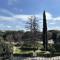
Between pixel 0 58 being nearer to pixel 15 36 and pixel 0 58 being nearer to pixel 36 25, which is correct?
pixel 36 25

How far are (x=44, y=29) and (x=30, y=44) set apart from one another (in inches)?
237

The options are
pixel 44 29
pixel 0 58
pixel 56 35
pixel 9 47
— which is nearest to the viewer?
pixel 0 58

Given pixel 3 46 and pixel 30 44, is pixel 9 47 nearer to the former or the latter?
pixel 3 46

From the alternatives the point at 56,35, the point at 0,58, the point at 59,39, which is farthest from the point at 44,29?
the point at 0,58

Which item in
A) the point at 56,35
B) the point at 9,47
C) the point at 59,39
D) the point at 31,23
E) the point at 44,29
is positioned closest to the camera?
the point at 9,47

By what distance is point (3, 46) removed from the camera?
2538 centimetres

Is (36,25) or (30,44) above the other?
(36,25)

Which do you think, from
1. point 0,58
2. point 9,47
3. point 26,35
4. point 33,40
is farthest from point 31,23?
point 0,58

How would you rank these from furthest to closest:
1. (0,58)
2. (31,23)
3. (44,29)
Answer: (31,23)
(44,29)
(0,58)

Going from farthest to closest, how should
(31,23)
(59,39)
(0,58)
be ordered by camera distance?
(59,39)
(31,23)
(0,58)

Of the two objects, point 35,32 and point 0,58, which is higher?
point 35,32

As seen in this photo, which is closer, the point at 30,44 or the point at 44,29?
the point at 44,29

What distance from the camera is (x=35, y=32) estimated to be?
153 feet

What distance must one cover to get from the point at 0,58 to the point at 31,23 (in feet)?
75.7
